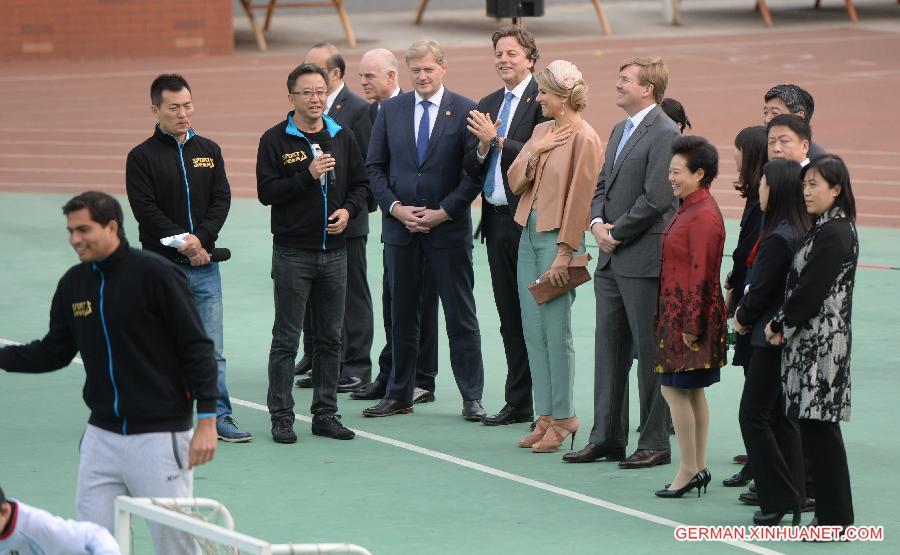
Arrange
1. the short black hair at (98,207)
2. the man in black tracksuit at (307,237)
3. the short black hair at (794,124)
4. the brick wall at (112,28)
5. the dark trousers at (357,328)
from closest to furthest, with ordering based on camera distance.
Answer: the short black hair at (98,207), the short black hair at (794,124), the man in black tracksuit at (307,237), the dark trousers at (357,328), the brick wall at (112,28)

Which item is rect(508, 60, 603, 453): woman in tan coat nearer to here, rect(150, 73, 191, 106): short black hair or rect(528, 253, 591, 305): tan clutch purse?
rect(528, 253, 591, 305): tan clutch purse

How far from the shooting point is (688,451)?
25.9 ft

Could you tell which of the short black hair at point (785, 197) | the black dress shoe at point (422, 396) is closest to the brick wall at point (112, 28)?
the black dress shoe at point (422, 396)

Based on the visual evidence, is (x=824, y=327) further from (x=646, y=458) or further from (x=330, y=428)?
(x=330, y=428)

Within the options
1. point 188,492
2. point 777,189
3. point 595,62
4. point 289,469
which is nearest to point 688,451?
point 777,189

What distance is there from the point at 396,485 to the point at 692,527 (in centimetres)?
165

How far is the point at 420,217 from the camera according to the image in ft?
31.1

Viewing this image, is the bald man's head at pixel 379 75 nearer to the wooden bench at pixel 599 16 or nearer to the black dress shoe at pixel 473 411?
the black dress shoe at pixel 473 411

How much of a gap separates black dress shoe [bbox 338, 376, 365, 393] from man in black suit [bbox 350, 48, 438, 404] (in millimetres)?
59

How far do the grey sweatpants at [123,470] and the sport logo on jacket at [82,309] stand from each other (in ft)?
1.52

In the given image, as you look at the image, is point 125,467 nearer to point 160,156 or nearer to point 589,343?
point 160,156

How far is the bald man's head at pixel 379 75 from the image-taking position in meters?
10.4

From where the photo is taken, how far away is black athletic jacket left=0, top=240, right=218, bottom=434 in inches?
237

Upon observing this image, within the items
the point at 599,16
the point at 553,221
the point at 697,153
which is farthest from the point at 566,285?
the point at 599,16
